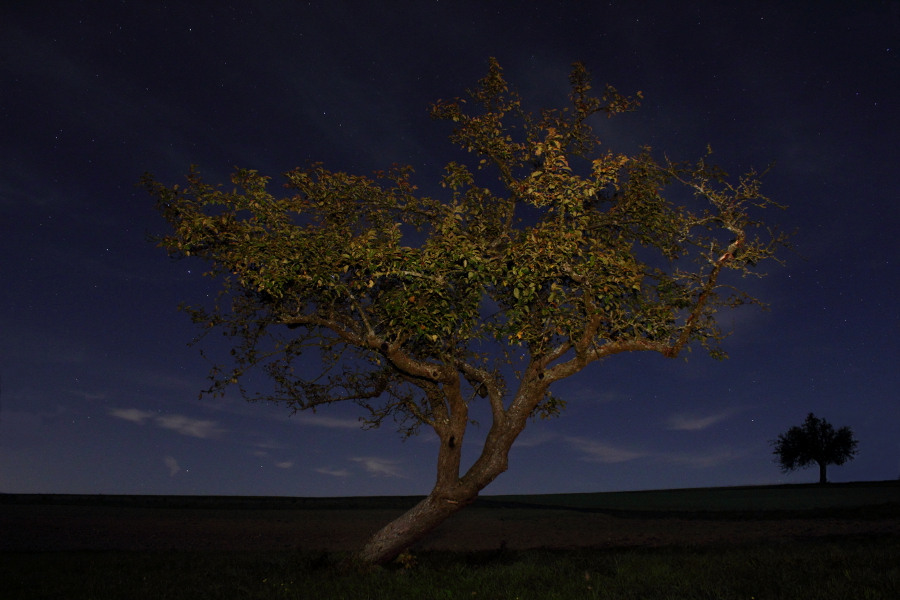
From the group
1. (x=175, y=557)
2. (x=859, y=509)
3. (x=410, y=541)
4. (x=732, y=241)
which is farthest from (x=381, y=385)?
(x=859, y=509)

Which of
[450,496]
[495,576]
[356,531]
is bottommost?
[356,531]

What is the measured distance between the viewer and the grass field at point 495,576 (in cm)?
1166

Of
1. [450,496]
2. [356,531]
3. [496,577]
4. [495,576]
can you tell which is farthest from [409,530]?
[356,531]

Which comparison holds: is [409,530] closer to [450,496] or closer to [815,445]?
[450,496]

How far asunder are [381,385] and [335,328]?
3.26 metres

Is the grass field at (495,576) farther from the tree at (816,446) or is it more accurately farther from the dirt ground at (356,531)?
the tree at (816,446)

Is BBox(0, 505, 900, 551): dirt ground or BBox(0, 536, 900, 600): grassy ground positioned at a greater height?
BBox(0, 536, 900, 600): grassy ground

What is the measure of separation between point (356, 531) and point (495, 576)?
65.9 ft

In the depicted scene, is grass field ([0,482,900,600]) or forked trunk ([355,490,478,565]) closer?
grass field ([0,482,900,600])

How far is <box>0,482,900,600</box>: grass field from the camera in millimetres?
11664

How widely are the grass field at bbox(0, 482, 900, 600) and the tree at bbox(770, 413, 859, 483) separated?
279ft

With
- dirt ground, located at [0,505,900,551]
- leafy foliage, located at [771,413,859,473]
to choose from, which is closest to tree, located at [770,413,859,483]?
leafy foliage, located at [771,413,859,473]

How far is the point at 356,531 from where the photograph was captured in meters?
32.0

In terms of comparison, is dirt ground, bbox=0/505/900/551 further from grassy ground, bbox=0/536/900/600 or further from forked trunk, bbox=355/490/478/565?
forked trunk, bbox=355/490/478/565
